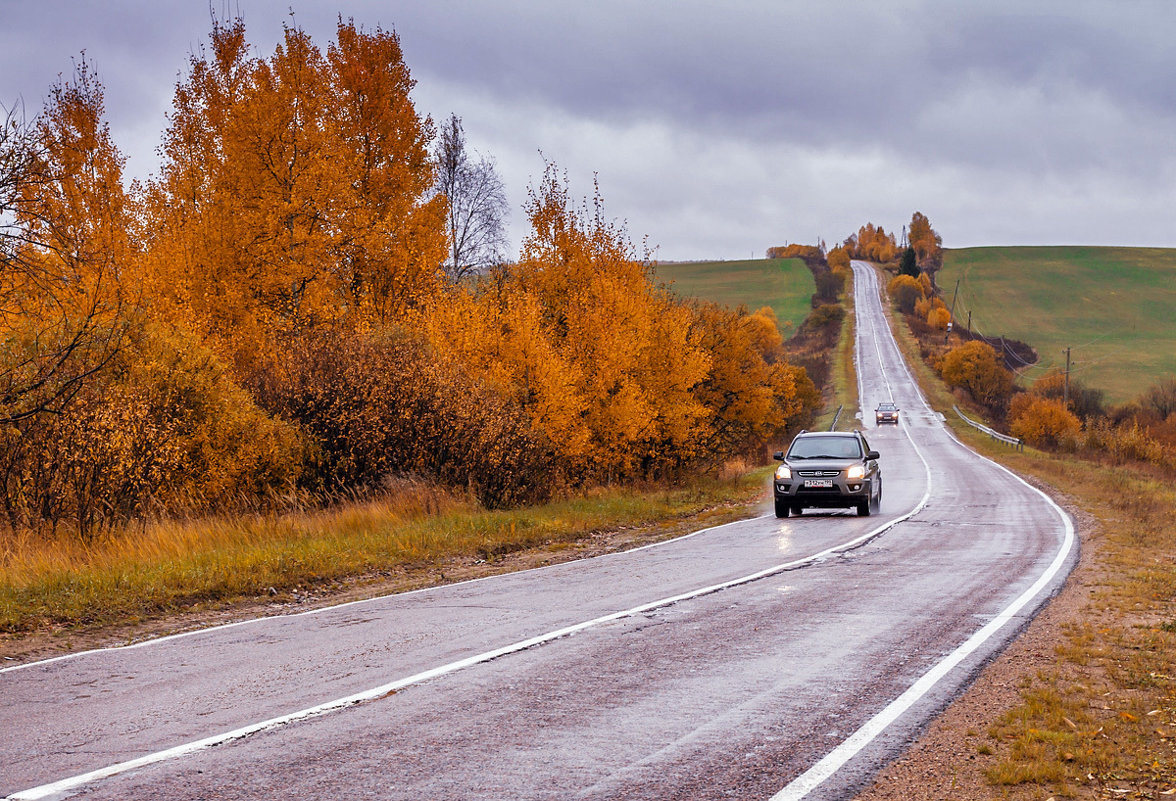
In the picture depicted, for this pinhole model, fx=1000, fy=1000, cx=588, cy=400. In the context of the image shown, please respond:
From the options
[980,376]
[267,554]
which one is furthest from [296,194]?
[980,376]

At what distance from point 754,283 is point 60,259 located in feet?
517

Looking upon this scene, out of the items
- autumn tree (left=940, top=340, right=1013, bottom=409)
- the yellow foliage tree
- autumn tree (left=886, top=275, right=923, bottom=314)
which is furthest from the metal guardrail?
autumn tree (left=886, top=275, right=923, bottom=314)

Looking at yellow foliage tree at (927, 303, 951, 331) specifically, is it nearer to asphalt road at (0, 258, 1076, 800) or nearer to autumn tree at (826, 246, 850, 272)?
autumn tree at (826, 246, 850, 272)

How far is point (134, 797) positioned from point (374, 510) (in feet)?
38.7

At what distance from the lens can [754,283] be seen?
169625mm

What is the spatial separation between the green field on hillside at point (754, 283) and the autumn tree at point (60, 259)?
4364 inches

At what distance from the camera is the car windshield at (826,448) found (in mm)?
21625

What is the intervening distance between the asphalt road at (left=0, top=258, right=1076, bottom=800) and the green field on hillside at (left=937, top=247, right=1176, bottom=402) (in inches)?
3476

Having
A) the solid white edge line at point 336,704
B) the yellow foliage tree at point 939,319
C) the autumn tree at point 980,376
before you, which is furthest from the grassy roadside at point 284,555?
the yellow foliage tree at point 939,319

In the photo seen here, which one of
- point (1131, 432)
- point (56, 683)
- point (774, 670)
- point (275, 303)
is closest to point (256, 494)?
point (275, 303)

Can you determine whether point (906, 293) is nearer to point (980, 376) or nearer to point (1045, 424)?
point (980, 376)

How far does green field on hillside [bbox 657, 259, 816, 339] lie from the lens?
488 ft

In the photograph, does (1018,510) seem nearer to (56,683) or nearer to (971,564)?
(971,564)

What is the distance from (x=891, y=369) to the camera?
10350cm
